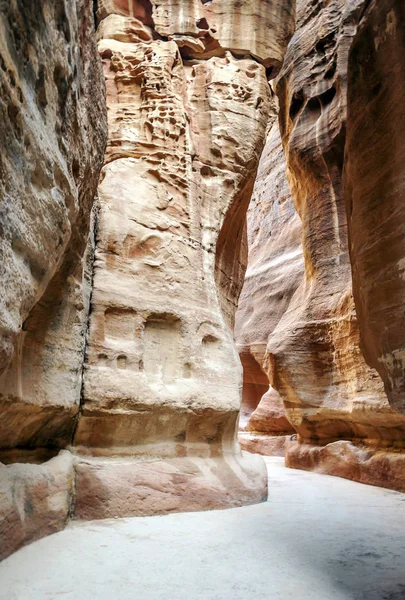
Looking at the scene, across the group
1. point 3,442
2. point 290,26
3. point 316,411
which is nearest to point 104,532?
point 3,442

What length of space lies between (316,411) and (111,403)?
4.61 metres

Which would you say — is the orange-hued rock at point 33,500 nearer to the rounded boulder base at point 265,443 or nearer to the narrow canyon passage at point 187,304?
the narrow canyon passage at point 187,304

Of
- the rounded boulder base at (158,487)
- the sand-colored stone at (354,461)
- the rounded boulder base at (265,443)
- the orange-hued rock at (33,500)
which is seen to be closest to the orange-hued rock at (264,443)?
the rounded boulder base at (265,443)

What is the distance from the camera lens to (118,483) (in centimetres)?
405

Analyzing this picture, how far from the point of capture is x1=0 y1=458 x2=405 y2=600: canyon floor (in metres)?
2.45

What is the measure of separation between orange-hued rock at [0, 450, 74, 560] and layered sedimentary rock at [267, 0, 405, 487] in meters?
4.48

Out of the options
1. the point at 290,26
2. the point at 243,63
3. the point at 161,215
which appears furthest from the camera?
the point at 290,26

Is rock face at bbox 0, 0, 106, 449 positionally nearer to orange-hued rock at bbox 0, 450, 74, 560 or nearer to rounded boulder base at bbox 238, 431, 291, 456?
orange-hued rock at bbox 0, 450, 74, 560

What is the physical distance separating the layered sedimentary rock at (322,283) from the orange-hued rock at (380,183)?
12.9 feet

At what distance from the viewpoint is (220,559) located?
117 inches

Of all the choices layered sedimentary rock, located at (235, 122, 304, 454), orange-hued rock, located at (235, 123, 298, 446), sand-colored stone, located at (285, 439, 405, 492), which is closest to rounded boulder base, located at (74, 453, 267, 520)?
sand-colored stone, located at (285, 439, 405, 492)

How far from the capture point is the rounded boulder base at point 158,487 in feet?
12.9

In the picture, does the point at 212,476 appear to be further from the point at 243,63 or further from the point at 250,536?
the point at 243,63

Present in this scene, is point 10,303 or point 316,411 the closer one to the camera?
point 10,303
